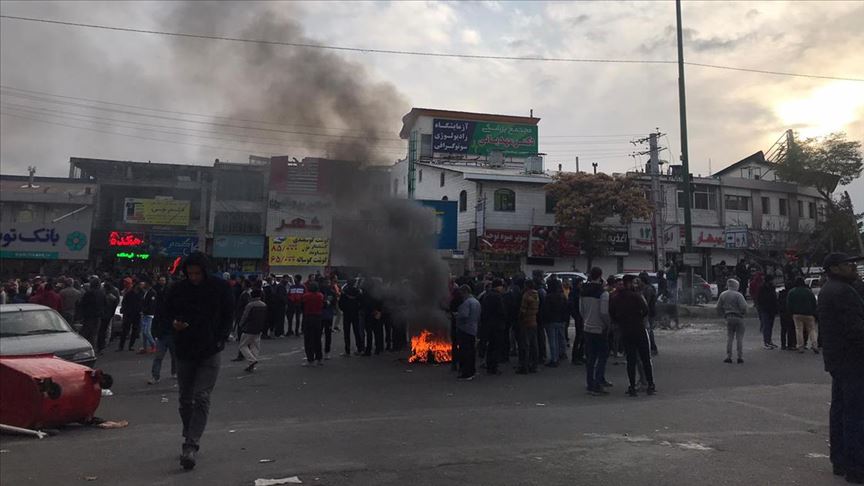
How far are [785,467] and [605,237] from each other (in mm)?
28102

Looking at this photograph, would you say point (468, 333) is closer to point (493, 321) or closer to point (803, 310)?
point (493, 321)

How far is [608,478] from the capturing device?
14.9ft

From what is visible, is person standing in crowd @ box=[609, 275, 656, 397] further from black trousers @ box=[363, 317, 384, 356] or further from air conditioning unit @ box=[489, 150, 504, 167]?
air conditioning unit @ box=[489, 150, 504, 167]

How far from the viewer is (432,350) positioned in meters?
11.4

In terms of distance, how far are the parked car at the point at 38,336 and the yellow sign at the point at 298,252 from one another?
2807 centimetres

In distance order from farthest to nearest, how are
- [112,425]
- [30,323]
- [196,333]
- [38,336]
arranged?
[30,323] < [38,336] < [112,425] < [196,333]

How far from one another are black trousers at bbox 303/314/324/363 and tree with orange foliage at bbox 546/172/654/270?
21.6 metres

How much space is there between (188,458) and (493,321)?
622 cm

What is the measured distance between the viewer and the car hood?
26.1 feet

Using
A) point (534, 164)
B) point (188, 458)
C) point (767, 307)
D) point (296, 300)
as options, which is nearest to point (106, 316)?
point (296, 300)

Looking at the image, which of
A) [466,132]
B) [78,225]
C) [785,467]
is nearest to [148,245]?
[78,225]

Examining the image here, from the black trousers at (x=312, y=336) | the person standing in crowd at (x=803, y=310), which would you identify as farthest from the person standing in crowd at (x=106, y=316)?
the person standing in crowd at (x=803, y=310)

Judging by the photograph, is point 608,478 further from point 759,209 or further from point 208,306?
point 759,209

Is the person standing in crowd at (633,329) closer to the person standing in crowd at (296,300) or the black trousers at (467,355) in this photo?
the black trousers at (467,355)
